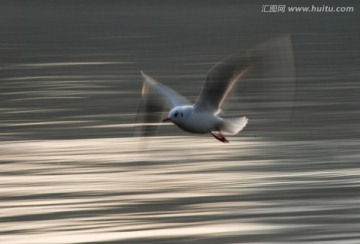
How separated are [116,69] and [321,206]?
1286 cm

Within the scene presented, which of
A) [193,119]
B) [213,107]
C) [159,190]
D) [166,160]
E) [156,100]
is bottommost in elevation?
[193,119]

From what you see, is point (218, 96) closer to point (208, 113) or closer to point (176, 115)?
point (208, 113)

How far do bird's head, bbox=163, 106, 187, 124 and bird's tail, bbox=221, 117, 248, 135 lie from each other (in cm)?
38

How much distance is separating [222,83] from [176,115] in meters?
0.43

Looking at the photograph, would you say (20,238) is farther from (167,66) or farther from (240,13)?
(240,13)

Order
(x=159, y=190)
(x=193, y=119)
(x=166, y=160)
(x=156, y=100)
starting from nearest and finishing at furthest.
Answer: (x=193, y=119), (x=156, y=100), (x=159, y=190), (x=166, y=160)

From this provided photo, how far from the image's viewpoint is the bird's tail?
10738mm

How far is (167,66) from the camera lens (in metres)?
25.0

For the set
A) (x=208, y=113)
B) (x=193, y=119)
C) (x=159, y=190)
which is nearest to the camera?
(x=193, y=119)

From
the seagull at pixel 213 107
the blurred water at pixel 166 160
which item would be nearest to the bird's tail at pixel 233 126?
the seagull at pixel 213 107

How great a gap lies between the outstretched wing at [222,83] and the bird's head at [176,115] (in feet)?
0.42

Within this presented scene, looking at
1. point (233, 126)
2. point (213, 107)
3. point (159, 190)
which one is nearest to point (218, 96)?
point (213, 107)

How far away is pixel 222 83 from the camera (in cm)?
1064

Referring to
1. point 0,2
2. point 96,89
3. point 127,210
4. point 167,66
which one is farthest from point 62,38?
point 127,210
